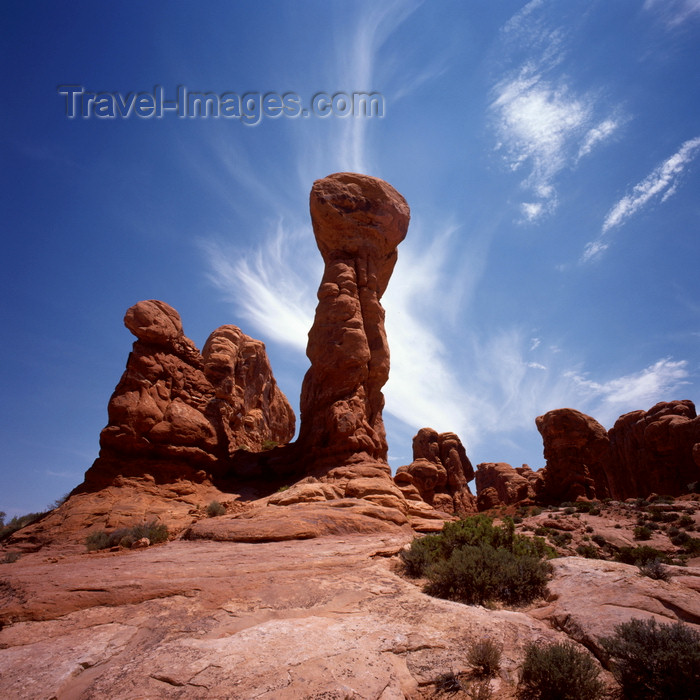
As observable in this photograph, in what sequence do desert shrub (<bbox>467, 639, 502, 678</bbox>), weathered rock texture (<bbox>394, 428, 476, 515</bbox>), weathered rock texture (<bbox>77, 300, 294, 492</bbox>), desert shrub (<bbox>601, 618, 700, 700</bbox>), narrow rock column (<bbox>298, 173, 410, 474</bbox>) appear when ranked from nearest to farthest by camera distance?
1. desert shrub (<bbox>601, 618, 700, 700</bbox>)
2. desert shrub (<bbox>467, 639, 502, 678</bbox>)
3. weathered rock texture (<bbox>77, 300, 294, 492</bbox>)
4. narrow rock column (<bbox>298, 173, 410, 474</bbox>)
5. weathered rock texture (<bbox>394, 428, 476, 515</bbox>)

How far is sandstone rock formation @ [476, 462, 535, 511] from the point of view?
43938 mm

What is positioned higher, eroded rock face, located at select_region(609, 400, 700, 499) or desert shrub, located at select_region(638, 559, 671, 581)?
eroded rock face, located at select_region(609, 400, 700, 499)

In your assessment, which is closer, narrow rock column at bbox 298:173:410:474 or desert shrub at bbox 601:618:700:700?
desert shrub at bbox 601:618:700:700

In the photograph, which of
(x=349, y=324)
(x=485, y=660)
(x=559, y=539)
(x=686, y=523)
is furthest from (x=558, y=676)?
(x=686, y=523)

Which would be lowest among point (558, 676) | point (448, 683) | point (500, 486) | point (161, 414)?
point (448, 683)

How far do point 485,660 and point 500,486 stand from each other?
53.1 m

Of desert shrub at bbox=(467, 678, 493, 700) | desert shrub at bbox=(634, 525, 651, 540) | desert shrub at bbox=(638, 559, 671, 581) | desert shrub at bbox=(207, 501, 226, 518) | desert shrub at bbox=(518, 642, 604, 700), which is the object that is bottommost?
desert shrub at bbox=(467, 678, 493, 700)

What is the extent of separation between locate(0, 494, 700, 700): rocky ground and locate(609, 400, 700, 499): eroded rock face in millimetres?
38551

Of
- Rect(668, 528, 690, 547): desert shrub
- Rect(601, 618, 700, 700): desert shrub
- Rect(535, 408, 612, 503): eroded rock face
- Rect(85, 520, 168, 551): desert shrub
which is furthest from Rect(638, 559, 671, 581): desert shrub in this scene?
Rect(535, 408, 612, 503): eroded rock face

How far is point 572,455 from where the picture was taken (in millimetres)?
36438

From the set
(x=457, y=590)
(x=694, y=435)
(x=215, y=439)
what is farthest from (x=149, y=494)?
(x=694, y=435)

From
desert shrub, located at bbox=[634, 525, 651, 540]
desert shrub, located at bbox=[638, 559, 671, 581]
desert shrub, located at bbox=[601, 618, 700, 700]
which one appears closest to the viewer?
desert shrub, located at bbox=[601, 618, 700, 700]

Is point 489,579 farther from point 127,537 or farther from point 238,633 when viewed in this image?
point 127,537

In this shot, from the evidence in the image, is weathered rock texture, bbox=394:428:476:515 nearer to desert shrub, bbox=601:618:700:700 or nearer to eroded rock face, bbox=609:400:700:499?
eroded rock face, bbox=609:400:700:499
